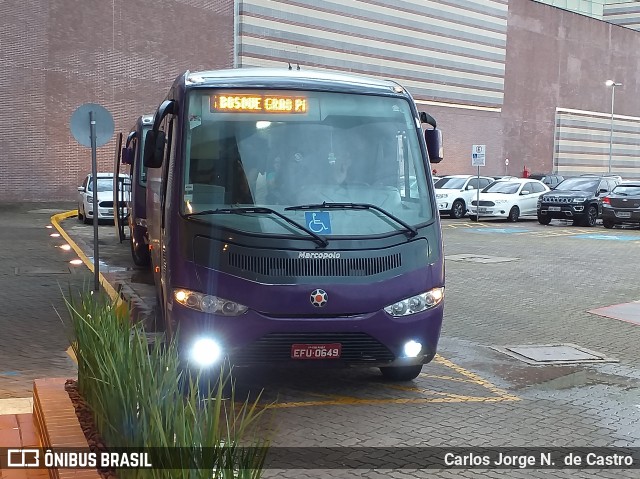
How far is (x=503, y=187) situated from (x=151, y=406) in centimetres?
3174

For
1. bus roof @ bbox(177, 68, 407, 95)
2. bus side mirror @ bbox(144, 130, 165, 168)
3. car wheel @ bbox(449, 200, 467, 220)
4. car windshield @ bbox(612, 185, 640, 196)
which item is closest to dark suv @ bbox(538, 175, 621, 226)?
car windshield @ bbox(612, 185, 640, 196)

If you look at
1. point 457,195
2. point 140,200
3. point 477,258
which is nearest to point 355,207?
point 140,200

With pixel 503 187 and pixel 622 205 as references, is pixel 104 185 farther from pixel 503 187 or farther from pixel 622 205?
pixel 622 205

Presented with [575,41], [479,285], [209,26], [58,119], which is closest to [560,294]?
[479,285]

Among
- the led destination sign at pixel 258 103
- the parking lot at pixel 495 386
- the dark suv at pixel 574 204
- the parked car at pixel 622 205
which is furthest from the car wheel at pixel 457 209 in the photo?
the led destination sign at pixel 258 103

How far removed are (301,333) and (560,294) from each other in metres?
8.01

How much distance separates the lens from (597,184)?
32625 millimetres

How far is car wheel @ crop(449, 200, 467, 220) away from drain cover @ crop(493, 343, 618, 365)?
25.3m

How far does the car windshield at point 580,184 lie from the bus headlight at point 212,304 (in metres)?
28.3

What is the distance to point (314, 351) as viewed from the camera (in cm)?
644

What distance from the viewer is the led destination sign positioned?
7055 millimetres

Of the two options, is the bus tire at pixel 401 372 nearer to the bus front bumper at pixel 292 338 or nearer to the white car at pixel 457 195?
the bus front bumper at pixel 292 338

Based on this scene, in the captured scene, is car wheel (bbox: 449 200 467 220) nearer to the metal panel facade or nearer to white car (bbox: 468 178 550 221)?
white car (bbox: 468 178 550 221)

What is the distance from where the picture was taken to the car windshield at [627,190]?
29.4 m
